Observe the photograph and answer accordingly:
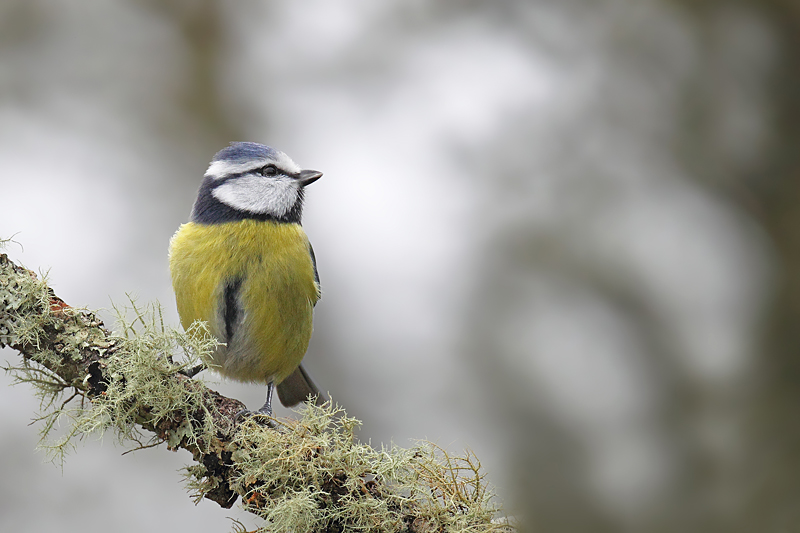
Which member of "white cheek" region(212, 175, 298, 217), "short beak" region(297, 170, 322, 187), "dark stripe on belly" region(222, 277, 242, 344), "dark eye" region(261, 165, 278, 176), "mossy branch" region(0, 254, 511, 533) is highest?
"short beak" region(297, 170, 322, 187)

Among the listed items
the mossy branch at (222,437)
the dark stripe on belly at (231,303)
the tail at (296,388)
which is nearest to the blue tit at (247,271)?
the dark stripe on belly at (231,303)

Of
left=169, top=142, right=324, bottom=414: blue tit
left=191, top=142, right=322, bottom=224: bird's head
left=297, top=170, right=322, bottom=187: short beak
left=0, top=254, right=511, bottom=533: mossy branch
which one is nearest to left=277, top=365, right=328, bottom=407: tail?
left=169, top=142, right=324, bottom=414: blue tit

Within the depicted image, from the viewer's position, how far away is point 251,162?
285cm

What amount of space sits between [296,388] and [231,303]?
2.32 feet

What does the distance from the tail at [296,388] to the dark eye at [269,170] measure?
3.03 feet

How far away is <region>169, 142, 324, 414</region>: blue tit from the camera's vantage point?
2508 mm

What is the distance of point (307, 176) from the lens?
2.92 metres

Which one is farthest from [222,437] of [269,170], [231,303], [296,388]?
[269,170]

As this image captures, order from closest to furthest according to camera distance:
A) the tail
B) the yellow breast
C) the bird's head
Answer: the yellow breast → the bird's head → the tail

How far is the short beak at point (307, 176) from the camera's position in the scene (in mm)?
2904

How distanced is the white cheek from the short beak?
0.03m

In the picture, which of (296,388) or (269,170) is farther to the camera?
(296,388)

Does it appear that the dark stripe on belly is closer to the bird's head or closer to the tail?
the bird's head

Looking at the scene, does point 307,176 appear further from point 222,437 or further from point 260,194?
point 222,437
